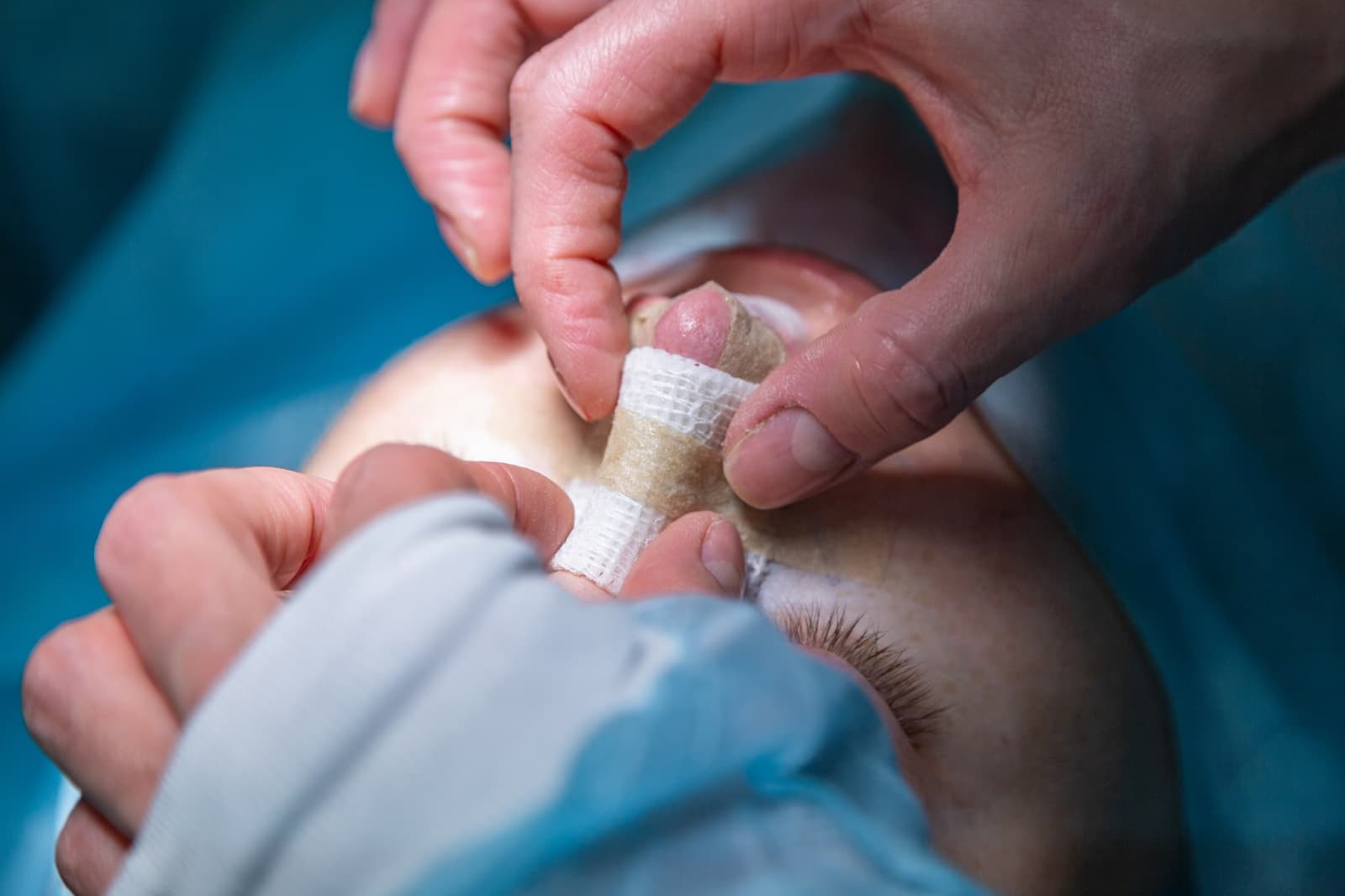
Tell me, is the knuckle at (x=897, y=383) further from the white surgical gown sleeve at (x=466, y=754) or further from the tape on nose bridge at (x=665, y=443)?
the white surgical gown sleeve at (x=466, y=754)

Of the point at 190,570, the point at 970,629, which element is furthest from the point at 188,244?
Result: the point at 970,629

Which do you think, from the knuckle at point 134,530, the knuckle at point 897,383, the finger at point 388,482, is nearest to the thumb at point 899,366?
the knuckle at point 897,383

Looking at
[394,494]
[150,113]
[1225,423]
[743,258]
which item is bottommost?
[1225,423]

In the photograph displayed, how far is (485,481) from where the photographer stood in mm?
585

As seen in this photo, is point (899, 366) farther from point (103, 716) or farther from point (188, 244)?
point (188, 244)

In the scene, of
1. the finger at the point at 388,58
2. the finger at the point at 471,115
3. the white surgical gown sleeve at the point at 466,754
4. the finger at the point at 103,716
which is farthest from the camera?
the finger at the point at 388,58

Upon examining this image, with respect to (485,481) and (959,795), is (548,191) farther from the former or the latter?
(959,795)

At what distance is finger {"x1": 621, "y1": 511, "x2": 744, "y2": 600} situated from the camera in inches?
23.0

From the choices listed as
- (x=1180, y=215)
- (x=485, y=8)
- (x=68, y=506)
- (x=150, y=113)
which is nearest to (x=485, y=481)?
(x=1180, y=215)

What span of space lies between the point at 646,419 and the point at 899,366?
0.60ft

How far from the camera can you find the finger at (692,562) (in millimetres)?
585

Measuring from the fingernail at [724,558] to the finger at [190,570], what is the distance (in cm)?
25

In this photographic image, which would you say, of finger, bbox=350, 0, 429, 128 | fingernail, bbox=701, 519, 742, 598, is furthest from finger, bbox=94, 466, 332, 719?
finger, bbox=350, 0, 429, 128

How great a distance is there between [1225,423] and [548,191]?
27.9 inches
